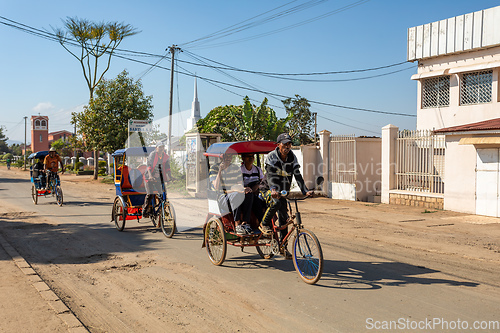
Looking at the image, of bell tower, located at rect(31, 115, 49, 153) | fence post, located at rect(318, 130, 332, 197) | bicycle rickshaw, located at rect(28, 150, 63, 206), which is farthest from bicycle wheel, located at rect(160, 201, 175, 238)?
bell tower, located at rect(31, 115, 49, 153)

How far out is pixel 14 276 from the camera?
6.62 metres

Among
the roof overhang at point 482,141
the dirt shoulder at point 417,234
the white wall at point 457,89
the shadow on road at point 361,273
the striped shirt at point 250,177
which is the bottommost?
the dirt shoulder at point 417,234

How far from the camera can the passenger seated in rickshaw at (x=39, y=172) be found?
55.2 ft

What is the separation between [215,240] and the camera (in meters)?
7.38

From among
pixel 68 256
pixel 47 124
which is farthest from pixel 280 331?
pixel 47 124

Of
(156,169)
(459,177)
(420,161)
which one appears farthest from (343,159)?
(156,169)

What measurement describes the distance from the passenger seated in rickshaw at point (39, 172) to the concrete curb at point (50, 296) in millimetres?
9316

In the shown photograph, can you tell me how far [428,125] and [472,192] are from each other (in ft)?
25.0

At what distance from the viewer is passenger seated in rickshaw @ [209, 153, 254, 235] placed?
6.96 metres

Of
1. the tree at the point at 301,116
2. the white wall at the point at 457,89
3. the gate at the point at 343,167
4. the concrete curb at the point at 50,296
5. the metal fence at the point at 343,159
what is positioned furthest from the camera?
the tree at the point at 301,116

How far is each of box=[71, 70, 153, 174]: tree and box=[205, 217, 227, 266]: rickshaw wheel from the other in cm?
2611

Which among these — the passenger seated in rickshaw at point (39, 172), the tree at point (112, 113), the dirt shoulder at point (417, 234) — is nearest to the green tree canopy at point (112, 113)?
the tree at point (112, 113)

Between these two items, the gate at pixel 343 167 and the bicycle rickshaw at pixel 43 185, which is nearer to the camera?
the bicycle rickshaw at pixel 43 185

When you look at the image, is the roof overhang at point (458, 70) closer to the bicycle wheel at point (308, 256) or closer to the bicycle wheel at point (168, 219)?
the bicycle wheel at point (168, 219)
